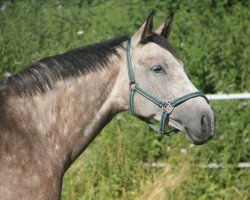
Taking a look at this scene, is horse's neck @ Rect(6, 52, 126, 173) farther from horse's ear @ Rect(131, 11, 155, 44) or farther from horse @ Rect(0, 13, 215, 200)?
horse's ear @ Rect(131, 11, 155, 44)

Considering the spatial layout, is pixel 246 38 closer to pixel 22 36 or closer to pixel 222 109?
pixel 222 109

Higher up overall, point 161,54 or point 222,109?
point 161,54

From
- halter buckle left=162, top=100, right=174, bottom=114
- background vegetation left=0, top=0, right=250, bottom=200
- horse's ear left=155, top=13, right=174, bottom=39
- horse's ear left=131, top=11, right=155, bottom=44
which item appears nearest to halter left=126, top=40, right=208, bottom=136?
halter buckle left=162, top=100, right=174, bottom=114

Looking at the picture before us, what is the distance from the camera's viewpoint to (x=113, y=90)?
15.4 feet

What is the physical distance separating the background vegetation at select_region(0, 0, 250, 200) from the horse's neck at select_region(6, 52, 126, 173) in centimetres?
209

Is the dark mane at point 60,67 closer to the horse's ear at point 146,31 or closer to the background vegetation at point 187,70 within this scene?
the horse's ear at point 146,31

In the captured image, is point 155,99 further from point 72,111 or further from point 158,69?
point 72,111

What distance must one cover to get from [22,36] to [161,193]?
3875mm

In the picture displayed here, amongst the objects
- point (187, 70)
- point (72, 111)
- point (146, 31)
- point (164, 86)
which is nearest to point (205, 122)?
point (164, 86)

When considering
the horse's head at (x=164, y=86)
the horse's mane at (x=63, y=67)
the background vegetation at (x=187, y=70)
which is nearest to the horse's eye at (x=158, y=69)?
the horse's head at (x=164, y=86)

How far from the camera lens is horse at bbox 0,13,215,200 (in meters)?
4.31

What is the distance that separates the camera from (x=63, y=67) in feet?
14.9

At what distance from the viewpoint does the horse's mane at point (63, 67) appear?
4.43 meters

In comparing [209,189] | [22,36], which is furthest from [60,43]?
[209,189]
